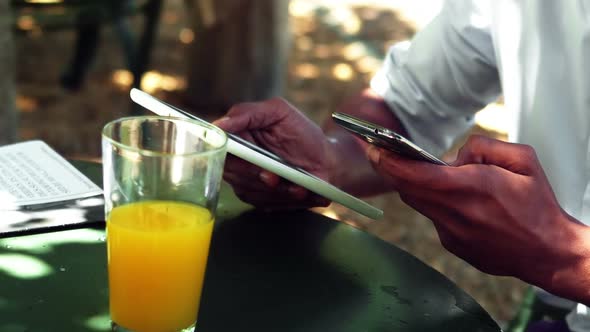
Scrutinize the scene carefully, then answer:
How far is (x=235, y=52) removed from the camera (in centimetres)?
435

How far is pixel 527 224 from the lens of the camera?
121 centimetres

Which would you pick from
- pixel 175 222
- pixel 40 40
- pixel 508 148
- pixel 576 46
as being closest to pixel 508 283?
pixel 576 46

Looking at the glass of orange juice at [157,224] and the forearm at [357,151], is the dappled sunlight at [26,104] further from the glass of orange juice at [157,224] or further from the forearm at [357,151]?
the glass of orange juice at [157,224]

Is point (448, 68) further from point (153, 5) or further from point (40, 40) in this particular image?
point (40, 40)

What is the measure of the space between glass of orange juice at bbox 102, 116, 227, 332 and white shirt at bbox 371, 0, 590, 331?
678 millimetres

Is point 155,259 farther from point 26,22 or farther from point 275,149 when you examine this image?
point 26,22

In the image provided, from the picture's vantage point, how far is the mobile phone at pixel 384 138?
3.66ft

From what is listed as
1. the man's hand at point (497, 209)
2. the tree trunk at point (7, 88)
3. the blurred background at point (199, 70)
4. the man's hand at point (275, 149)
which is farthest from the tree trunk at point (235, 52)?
the man's hand at point (497, 209)

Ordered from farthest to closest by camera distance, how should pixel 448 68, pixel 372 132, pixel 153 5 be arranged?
pixel 153 5, pixel 448 68, pixel 372 132

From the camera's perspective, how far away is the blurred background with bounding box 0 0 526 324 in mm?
3578

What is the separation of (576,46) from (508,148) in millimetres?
405

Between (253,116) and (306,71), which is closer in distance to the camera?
(253,116)

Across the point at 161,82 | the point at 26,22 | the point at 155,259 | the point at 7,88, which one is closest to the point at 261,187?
the point at 155,259

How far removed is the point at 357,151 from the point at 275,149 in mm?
228
